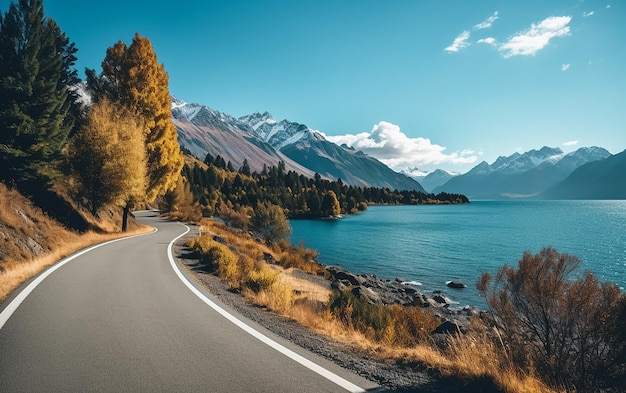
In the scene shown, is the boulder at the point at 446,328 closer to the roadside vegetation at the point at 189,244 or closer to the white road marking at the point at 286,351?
the roadside vegetation at the point at 189,244

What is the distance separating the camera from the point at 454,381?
4395mm

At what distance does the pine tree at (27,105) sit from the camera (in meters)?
19.2

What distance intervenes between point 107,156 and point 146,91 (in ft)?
19.2

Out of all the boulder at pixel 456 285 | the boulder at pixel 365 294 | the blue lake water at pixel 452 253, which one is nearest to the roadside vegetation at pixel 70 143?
the boulder at pixel 365 294

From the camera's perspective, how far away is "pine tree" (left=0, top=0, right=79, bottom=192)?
19.2 metres

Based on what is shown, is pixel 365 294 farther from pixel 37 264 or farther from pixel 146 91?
pixel 146 91

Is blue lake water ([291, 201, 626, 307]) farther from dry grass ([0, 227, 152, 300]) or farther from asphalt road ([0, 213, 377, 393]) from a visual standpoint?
dry grass ([0, 227, 152, 300])

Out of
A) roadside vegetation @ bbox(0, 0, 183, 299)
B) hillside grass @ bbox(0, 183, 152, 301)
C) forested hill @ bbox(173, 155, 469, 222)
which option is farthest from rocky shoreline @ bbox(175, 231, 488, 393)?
forested hill @ bbox(173, 155, 469, 222)

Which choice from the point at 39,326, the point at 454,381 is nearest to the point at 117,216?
the point at 39,326

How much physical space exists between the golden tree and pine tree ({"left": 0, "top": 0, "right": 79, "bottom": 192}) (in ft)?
4.28

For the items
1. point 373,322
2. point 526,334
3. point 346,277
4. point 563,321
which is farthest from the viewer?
point 346,277

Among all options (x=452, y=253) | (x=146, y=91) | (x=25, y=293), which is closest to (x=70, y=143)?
(x=146, y=91)

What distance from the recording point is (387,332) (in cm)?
840

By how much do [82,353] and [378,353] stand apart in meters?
4.35
